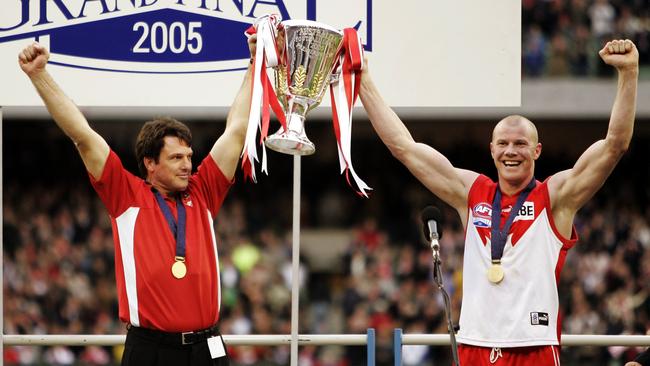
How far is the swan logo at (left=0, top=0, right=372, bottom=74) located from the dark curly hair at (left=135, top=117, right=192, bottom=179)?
1231mm

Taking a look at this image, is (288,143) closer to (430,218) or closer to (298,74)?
(298,74)

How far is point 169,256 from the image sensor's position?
6039 millimetres

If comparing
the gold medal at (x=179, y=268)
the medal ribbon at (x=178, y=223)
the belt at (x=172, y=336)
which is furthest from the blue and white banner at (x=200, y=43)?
the belt at (x=172, y=336)

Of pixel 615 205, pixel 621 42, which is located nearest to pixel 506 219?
pixel 621 42

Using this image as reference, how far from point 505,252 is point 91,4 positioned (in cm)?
296

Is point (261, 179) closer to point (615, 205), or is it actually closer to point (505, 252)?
point (615, 205)

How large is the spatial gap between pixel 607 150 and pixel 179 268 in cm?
205

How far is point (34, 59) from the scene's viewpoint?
237 inches

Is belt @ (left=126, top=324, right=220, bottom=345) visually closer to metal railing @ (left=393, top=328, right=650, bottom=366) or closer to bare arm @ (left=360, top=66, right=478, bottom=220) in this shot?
bare arm @ (left=360, top=66, right=478, bottom=220)

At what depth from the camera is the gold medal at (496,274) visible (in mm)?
→ 6078

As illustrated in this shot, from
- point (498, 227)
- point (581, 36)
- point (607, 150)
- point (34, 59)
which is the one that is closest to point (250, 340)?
point (498, 227)

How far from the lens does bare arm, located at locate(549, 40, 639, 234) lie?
235 inches

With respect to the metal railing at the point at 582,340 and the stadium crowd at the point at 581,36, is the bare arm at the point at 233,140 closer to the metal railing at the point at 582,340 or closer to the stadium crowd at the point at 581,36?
the metal railing at the point at 582,340

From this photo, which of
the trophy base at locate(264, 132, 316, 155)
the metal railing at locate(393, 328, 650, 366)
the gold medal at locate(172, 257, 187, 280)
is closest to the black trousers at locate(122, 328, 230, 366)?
the gold medal at locate(172, 257, 187, 280)
